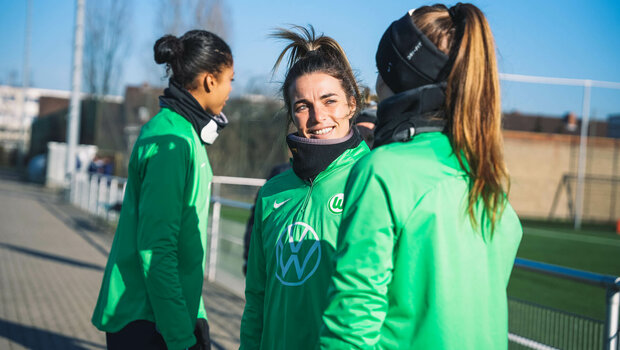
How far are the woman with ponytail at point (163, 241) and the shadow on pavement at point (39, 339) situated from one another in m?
3.51

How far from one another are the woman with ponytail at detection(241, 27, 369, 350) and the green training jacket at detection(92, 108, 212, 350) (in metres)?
0.33

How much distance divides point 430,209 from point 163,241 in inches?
46.4

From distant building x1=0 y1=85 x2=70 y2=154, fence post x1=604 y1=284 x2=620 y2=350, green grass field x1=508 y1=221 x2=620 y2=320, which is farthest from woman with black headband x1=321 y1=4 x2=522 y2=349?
distant building x1=0 y1=85 x2=70 y2=154

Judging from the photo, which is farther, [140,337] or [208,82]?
[208,82]

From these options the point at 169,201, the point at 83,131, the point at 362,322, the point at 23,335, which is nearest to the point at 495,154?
the point at 362,322

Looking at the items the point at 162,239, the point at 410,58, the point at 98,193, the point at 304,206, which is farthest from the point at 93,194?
the point at 410,58

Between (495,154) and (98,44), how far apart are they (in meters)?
33.6

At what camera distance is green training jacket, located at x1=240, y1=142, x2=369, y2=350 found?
166 centimetres

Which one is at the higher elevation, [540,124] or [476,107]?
[540,124]

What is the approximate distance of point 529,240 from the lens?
1958 cm

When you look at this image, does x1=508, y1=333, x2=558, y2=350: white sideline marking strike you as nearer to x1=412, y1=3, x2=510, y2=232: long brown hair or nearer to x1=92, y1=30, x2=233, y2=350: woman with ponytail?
x1=92, y1=30, x2=233, y2=350: woman with ponytail

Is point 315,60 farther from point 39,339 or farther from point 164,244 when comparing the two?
point 39,339

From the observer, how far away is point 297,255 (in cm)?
169

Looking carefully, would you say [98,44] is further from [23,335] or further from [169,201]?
[169,201]
